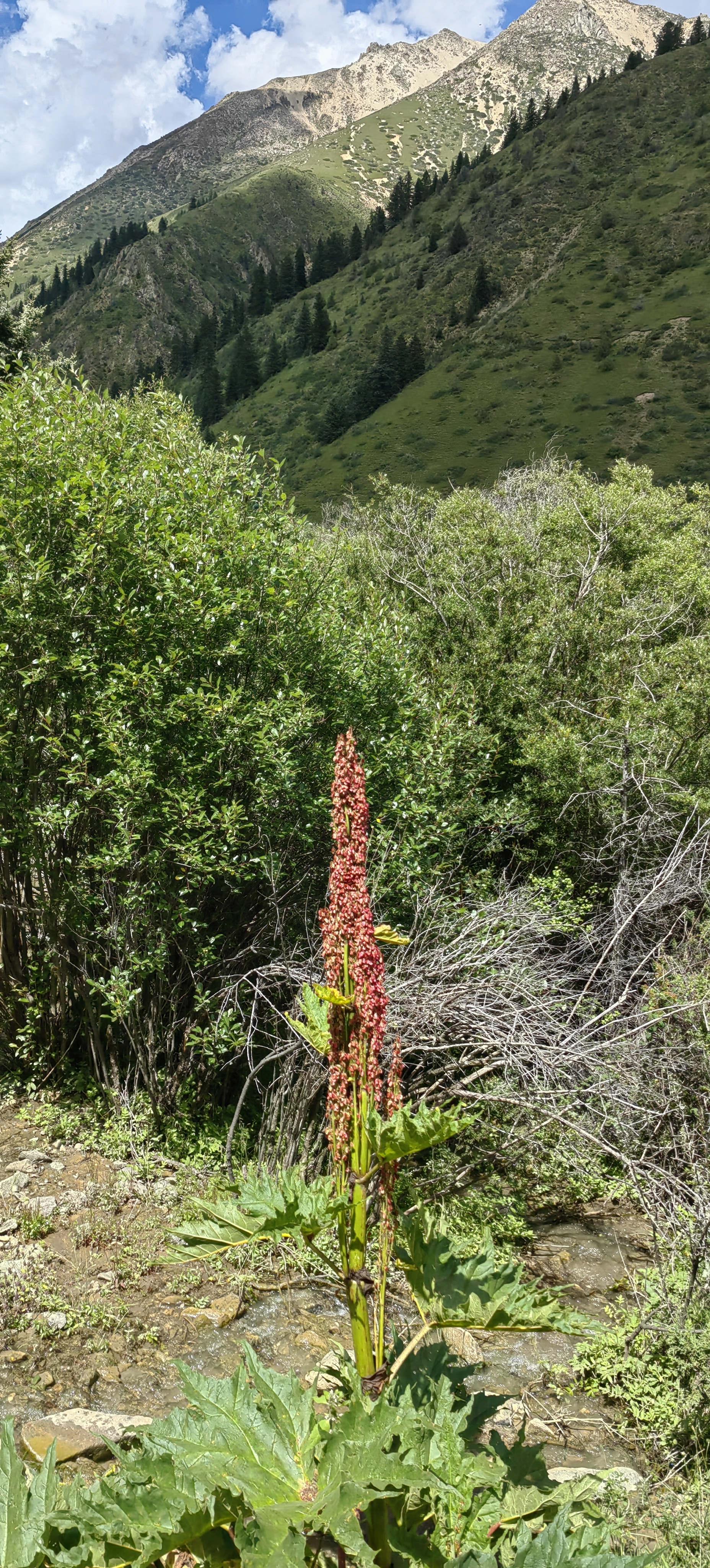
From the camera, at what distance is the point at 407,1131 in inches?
62.2

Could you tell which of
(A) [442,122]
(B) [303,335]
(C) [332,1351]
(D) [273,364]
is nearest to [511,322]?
(B) [303,335]

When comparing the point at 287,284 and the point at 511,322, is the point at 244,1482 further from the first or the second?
the point at 287,284

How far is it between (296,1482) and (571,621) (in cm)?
974

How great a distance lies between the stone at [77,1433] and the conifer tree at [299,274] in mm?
109028

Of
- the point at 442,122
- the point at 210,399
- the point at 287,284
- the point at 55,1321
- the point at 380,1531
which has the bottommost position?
the point at 55,1321

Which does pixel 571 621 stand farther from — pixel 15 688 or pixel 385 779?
pixel 15 688

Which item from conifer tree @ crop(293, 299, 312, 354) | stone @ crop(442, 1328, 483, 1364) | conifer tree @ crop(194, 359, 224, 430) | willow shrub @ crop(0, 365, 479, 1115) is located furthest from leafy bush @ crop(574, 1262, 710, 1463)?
conifer tree @ crop(293, 299, 312, 354)

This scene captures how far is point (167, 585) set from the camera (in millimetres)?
6387

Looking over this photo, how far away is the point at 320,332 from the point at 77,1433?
84.3 metres

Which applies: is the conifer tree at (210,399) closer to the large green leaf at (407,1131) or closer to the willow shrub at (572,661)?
the willow shrub at (572,661)

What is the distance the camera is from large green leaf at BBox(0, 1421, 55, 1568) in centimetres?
173

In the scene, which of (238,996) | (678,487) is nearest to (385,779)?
(238,996)

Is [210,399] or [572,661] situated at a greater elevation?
[210,399]

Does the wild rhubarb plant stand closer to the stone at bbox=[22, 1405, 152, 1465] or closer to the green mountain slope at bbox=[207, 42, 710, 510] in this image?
the stone at bbox=[22, 1405, 152, 1465]
